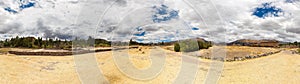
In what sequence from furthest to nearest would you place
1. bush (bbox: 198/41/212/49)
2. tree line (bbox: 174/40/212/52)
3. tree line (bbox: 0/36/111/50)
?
1. bush (bbox: 198/41/212/49)
2. tree line (bbox: 0/36/111/50)
3. tree line (bbox: 174/40/212/52)

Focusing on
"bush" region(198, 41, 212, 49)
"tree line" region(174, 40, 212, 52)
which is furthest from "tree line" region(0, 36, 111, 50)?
"bush" region(198, 41, 212, 49)

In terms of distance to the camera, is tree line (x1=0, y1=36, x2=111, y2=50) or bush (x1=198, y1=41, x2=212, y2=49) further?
bush (x1=198, y1=41, x2=212, y2=49)

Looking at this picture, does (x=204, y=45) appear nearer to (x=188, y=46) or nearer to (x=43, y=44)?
(x=188, y=46)

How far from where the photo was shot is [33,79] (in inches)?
721

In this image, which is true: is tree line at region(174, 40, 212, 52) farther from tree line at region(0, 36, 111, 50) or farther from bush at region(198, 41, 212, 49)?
tree line at region(0, 36, 111, 50)

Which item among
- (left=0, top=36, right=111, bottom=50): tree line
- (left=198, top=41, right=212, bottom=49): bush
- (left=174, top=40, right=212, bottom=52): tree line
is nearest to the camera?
(left=174, top=40, right=212, bottom=52): tree line

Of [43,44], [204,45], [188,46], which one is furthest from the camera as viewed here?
[43,44]

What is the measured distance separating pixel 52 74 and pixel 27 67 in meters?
2.68

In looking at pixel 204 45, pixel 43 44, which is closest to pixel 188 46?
pixel 204 45

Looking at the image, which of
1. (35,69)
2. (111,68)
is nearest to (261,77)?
(111,68)

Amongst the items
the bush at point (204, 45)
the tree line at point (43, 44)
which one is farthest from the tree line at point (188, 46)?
the tree line at point (43, 44)

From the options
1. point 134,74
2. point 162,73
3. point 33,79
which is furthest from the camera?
point 162,73

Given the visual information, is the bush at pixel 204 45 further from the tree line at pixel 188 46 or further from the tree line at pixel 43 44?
the tree line at pixel 43 44

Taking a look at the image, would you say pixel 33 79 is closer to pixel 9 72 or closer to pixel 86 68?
pixel 9 72
